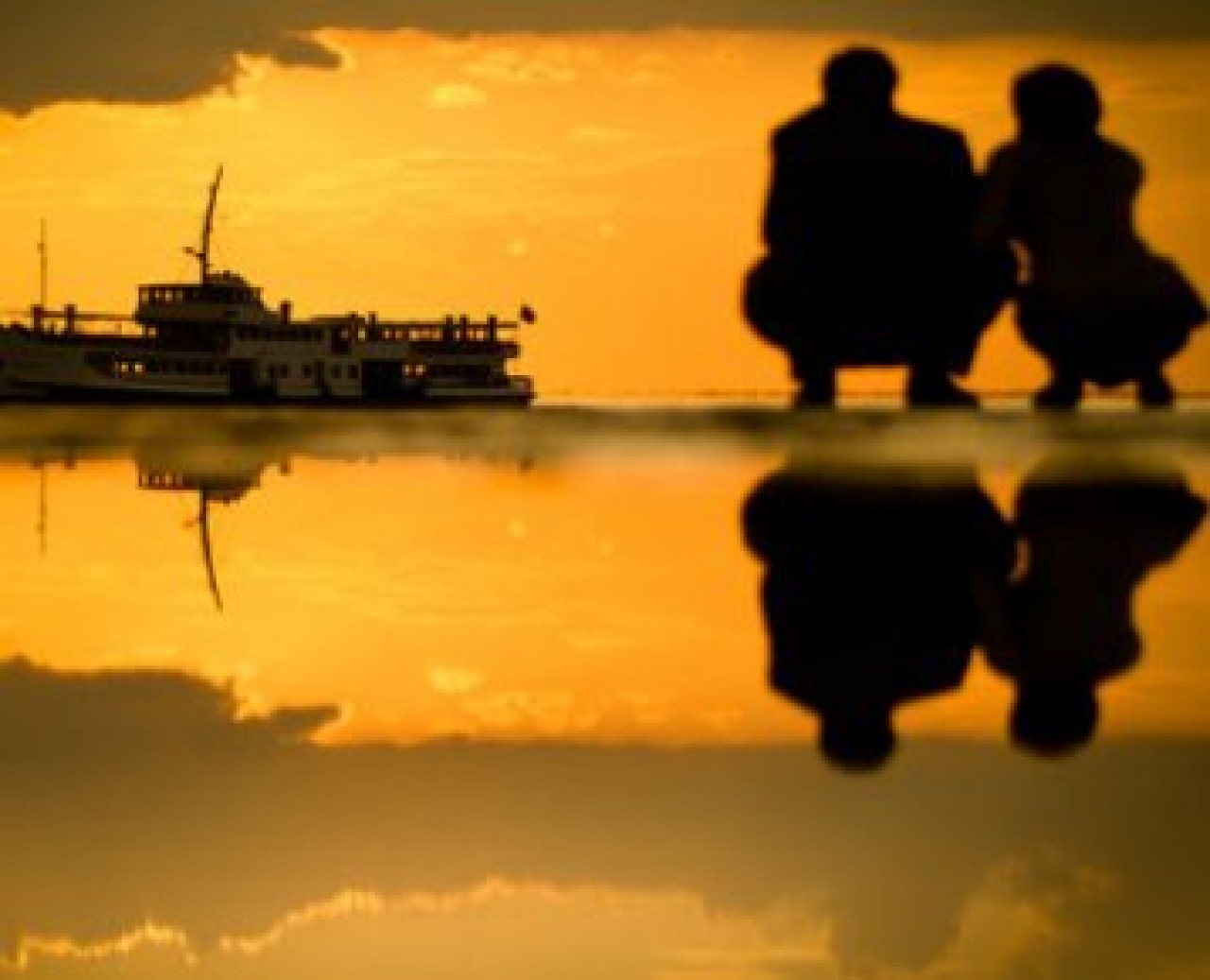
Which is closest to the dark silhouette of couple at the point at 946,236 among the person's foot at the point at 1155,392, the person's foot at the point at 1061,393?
the person's foot at the point at 1061,393

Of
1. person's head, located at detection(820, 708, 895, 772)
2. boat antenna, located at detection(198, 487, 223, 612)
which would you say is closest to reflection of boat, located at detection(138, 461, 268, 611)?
boat antenna, located at detection(198, 487, 223, 612)

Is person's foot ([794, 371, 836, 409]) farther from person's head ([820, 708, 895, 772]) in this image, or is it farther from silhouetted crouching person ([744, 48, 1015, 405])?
person's head ([820, 708, 895, 772])

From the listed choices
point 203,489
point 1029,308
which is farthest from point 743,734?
point 1029,308

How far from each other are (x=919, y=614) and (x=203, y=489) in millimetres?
6524

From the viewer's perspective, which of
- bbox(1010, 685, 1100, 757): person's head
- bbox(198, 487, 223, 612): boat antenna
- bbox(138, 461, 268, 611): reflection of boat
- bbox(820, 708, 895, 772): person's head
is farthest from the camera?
bbox(138, 461, 268, 611): reflection of boat

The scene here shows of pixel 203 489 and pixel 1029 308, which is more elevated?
pixel 1029 308

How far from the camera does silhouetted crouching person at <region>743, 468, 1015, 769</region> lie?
5383mm

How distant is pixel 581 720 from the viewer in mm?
5324

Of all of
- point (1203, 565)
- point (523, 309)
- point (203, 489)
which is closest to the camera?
point (1203, 565)

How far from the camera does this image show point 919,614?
21.6 ft

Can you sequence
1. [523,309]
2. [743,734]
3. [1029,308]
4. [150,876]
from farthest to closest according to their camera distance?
[523,309] < [1029,308] < [743,734] < [150,876]

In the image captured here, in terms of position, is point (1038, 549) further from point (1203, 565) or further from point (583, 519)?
point (583, 519)

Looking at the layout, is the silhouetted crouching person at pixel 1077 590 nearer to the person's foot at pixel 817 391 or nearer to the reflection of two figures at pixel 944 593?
the reflection of two figures at pixel 944 593

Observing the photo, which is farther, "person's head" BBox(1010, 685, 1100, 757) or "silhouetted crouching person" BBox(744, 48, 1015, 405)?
"silhouetted crouching person" BBox(744, 48, 1015, 405)
